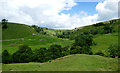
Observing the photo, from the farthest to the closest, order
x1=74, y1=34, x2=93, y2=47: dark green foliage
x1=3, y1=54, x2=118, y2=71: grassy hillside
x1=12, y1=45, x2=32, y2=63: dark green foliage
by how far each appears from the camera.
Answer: x1=74, y1=34, x2=93, y2=47: dark green foliage
x1=12, y1=45, x2=32, y2=63: dark green foliage
x1=3, y1=54, x2=118, y2=71: grassy hillside

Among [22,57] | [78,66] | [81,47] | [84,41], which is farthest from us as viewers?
[84,41]

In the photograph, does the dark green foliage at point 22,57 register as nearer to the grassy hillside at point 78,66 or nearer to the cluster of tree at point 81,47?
the cluster of tree at point 81,47

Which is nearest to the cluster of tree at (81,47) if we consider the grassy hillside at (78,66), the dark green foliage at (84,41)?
the dark green foliage at (84,41)

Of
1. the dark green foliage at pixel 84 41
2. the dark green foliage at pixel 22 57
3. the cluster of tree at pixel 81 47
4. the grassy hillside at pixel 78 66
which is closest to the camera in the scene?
the grassy hillside at pixel 78 66

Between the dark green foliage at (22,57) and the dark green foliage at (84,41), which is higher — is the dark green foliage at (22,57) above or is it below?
below

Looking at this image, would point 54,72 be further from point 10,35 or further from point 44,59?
point 10,35

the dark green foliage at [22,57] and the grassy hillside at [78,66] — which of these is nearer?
the grassy hillside at [78,66]

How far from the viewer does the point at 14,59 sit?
2776 inches

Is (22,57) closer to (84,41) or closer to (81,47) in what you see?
(81,47)

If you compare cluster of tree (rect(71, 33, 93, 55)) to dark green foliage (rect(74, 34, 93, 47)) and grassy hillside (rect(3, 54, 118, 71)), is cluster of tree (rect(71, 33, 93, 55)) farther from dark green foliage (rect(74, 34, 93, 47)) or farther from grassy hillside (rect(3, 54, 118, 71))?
grassy hillside (rect(3, 54, 118, 71))

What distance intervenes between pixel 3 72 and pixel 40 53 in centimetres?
4446

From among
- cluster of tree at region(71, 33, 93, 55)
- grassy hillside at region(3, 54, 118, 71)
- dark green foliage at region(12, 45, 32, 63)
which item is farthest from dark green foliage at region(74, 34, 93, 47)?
grassy hillside at region(3, 54, 118, 71)

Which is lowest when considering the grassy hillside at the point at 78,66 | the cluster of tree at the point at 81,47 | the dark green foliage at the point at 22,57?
the dark green foliage at the point at 22,57

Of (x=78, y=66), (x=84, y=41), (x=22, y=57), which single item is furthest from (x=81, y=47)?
(x=78, y=66)
